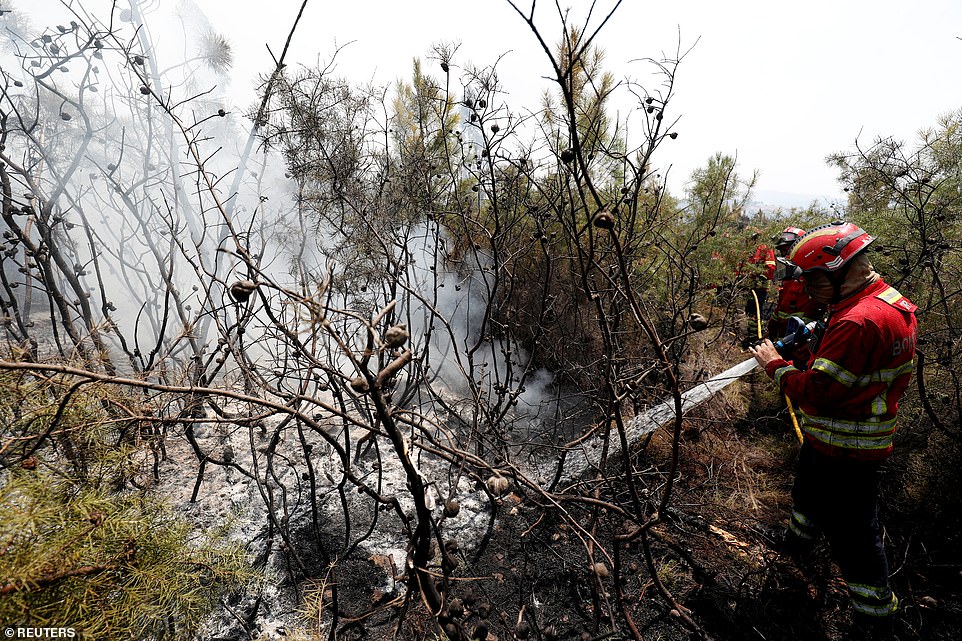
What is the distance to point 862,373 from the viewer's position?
83.4 inches

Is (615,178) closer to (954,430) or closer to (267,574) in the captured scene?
(954,430)

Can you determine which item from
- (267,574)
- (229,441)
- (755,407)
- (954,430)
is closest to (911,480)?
(954,430)

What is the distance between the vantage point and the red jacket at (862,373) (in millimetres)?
2066

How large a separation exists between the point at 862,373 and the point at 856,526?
897 millimetres

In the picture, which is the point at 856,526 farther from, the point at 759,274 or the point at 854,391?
the point at 759,274

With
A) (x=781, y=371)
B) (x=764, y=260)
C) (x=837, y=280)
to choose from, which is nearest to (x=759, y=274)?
(x=764, y=260)

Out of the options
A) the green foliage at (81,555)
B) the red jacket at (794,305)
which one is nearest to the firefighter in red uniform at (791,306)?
the red jacket at (794,305)

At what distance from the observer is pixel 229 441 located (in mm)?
3980

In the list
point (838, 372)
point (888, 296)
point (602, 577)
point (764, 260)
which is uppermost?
point (764, 260)

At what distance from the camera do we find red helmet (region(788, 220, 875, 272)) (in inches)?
86.9

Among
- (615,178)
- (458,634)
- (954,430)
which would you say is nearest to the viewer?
(458,634)

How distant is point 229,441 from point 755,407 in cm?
565

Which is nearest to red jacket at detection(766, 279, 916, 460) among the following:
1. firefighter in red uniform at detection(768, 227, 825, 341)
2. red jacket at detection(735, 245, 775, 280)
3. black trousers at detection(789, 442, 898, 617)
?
black trousers at detection(789, 442, 898, 617)

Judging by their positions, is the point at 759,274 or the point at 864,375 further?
the point at 759,274
